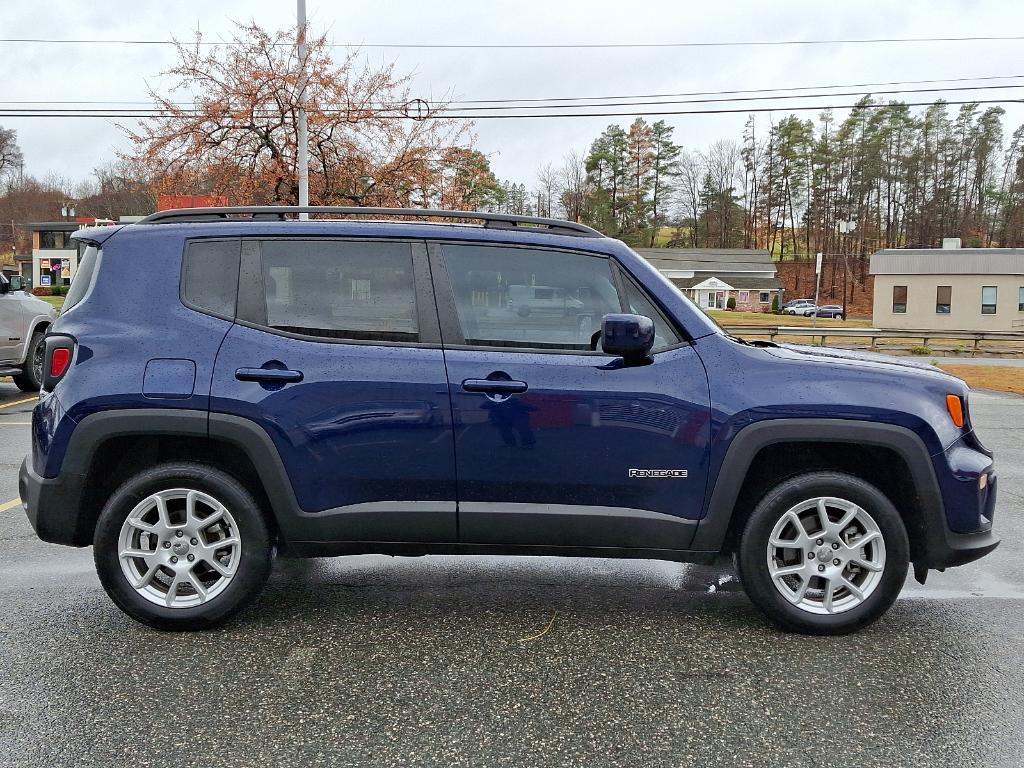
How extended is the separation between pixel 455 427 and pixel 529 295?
0.68m

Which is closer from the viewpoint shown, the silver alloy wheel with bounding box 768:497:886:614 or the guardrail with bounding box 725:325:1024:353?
the silver alloy wheel with bounding box 768:497:886:614

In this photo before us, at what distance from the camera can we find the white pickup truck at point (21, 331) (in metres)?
12.3

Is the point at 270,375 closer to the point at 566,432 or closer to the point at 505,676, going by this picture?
the point at 566,432

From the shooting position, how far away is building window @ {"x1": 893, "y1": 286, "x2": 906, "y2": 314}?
47.4 meters

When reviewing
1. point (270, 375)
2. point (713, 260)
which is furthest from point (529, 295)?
point (713, 260)

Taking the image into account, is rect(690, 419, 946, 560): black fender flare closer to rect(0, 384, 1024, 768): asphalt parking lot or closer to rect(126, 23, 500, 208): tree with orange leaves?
rect(0, 384, 1024, 768): asphalt parking lot

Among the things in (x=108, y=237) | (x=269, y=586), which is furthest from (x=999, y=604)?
(x=108, y=237)

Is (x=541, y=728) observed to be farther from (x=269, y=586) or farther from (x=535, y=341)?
(x=269, y=586)

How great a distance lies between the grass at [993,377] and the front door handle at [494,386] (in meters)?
14.5

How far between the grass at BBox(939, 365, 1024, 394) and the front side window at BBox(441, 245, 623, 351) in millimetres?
14158

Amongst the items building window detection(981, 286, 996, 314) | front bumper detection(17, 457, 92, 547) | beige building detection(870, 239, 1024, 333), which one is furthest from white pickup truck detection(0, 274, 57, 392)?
building window detection(981, 286, 996, 314)

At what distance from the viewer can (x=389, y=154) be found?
74.0 ft

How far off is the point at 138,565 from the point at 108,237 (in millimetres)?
1492

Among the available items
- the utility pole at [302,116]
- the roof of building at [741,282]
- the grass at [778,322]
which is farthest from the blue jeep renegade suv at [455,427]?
the roof of building at [741,282]
